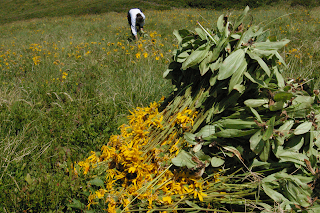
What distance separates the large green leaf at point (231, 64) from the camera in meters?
1.43

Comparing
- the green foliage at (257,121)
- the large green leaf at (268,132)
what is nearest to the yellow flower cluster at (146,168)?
the green foliage at (257,121)

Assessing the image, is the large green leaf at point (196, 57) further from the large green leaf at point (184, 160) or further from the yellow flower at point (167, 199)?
the yellow flower at point (167, 199)

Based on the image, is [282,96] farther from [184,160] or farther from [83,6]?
[83,6]

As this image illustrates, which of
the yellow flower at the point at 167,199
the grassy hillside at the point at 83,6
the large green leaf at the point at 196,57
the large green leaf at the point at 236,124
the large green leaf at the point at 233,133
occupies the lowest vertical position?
the yellow flower at the point at 167,199

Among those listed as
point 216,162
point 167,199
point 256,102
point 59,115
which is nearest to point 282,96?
point 256,102

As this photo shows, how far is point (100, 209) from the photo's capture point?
5.29 feet

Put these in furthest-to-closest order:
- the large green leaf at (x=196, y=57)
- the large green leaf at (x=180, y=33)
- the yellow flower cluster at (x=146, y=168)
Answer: the large green leaf at (x=180, y=33) < the large green leaf at (x=196, y=57) < the yellow flower cluster at (x=146, y=168)

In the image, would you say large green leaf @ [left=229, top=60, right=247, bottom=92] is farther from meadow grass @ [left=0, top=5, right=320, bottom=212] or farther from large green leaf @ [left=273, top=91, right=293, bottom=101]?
meadow grass @ [left=0, top=5, right=320, bottom=212]

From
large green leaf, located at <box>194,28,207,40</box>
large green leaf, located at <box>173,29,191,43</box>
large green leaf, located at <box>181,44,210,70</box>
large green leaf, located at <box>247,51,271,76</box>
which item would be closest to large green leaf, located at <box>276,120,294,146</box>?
large green leaf, located at <box>247,51,271,76</box>

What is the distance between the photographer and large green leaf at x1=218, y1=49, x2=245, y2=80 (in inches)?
56.4

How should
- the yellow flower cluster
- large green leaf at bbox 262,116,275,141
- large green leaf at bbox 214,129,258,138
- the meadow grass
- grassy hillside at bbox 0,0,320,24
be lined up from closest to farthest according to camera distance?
1. large green leaf at bbox 262,116,275,141
2. large green leaf at bbox 214,129,258,138
3. the yellow flower cluster
4. the meadow grass
5. grassy hillside at bbox 0,0,320,24

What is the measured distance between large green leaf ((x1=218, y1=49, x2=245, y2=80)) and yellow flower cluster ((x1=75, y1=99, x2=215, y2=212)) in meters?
0.42

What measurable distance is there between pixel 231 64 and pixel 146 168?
101 cm

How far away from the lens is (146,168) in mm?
1618
